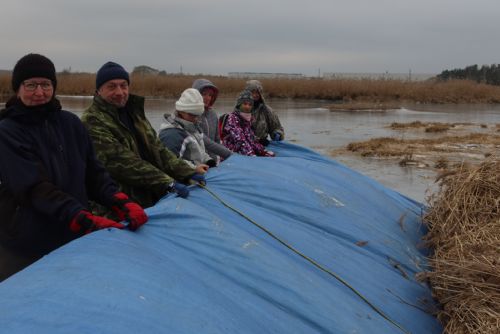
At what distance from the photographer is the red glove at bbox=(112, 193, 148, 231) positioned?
2.46 m

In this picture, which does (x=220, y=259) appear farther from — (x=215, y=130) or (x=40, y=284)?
(x=215, y=130)

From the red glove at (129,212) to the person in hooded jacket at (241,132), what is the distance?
2931 mm

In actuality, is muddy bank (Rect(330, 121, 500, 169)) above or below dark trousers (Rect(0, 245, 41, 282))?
below

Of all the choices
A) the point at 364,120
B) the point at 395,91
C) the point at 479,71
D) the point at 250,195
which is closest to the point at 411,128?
the point at 364,120

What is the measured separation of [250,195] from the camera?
3.51 meters

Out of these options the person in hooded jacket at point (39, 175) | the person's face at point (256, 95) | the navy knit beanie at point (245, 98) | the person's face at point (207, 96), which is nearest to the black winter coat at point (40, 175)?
the person in hooded jacket at point (39, 175)

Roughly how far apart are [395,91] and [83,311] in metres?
38.3

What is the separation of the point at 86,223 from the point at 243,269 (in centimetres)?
76

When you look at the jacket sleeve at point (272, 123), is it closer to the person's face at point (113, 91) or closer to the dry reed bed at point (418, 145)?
the person's face at point (113, 91)

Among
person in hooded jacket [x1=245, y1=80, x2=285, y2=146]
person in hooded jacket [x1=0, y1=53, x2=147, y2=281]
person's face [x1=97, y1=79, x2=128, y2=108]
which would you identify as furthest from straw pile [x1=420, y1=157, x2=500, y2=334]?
person in hooded jacket [x1=245, y1=80, x2=285, y2=146]

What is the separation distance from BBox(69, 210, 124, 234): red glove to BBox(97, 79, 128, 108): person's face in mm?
1049

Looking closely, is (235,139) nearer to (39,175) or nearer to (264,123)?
(264,123)

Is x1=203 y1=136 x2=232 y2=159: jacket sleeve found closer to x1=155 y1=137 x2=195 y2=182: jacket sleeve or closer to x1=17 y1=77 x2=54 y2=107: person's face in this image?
x1=155 y1=137 x2=195 y2=182: jacket sleeve

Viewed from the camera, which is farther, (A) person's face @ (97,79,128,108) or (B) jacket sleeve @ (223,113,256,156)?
(B) jacket sleeve @ (223,113,256,156)
